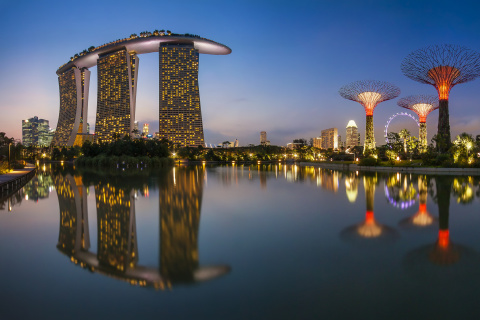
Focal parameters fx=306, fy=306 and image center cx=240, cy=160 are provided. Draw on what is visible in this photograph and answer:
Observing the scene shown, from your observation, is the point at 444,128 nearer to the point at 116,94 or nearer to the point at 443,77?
the point at 443,77

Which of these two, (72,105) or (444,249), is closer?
(444,249)

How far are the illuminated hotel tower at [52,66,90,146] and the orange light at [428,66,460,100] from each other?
115m

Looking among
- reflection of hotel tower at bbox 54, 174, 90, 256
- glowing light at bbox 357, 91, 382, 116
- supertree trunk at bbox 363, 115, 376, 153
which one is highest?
glowing light at bbox 357, 91, 382, 116

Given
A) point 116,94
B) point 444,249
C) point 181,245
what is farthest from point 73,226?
point 116,94

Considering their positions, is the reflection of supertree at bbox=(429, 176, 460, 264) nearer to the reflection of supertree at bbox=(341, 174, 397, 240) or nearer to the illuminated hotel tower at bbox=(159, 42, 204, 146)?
the reflection of supertree at bbox=(341, 174, 397, 240)

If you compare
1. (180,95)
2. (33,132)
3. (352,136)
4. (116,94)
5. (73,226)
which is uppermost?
(116,94)

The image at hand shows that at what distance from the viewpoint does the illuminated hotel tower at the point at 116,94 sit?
106m

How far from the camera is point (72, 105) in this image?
11738cm

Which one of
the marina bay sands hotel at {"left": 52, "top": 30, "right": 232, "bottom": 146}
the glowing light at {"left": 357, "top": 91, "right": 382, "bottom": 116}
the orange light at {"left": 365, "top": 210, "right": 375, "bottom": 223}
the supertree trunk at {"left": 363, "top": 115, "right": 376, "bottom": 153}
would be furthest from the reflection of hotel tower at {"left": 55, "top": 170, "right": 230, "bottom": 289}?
the marina bay sands hotel at {"left": 52, "top": 30, "right": 232, "bottom": 146}

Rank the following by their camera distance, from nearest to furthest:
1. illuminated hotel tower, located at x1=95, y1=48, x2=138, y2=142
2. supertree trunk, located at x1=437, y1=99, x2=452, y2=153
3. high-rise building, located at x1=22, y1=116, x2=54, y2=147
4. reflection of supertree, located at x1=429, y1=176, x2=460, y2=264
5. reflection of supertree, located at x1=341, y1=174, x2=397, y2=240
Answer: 1. reflection of supertree, located at x1=429, y1=176, x2=460, y2=264
2. reflection of supertree, located at x1=341, y1=174, x2=397, y2=240
3. supertree trunk, located at x1=437, y1=99, x2=452, y2=153
4. illuminated hotel tower, located at x1=95, y1=48, x2=138, y2=142
5. high-rise building, located at x1=22, y1=116, x2=54, y2=147

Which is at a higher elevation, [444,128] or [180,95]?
[180,95]

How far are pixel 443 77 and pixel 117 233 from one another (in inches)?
1579

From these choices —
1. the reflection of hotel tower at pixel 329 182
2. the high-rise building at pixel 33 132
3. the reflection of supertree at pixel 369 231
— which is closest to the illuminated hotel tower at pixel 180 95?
the reflection of hotel tower at pixel 329 182

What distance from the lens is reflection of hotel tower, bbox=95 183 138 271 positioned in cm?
550
